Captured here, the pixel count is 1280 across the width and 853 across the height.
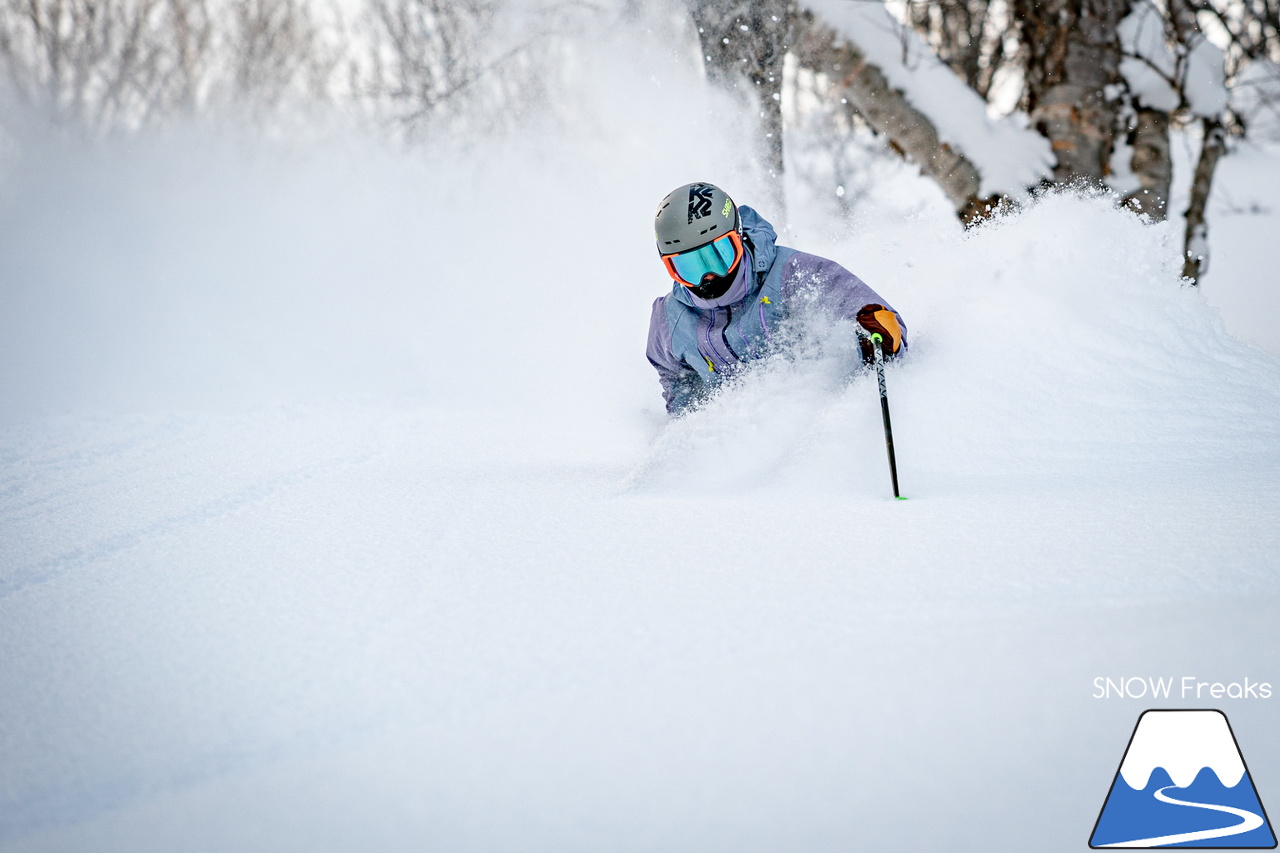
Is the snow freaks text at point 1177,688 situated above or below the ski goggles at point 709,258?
below

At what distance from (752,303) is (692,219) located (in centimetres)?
44

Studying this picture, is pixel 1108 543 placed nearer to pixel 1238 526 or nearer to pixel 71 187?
pixel 1238 526

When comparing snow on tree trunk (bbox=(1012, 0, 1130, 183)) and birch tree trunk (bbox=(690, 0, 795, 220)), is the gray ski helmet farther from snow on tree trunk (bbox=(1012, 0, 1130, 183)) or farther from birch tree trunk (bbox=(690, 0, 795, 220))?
snow on tree trunk (bbox=(1012, 0, 1130, 183))

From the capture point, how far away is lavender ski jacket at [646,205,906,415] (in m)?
3.02

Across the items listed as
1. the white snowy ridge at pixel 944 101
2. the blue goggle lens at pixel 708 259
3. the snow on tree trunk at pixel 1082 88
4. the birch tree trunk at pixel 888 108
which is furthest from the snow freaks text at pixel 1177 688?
the snow on tree trunk at pixel 1082 88

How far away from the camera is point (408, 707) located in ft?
3.82

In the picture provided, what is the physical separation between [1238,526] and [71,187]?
9501 mm

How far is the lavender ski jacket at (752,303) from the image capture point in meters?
3.02

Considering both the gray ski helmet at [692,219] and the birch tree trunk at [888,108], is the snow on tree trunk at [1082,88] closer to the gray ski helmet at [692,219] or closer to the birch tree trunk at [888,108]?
the birch tree trunk at [888,108]

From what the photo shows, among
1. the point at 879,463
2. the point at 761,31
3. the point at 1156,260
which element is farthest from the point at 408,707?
the point at 761,31

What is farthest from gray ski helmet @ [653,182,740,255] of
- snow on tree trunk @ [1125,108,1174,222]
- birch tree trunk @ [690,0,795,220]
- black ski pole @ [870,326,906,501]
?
snow on tree trunk @ [1125,108,1174,222]

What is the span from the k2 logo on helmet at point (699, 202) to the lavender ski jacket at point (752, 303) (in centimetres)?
17

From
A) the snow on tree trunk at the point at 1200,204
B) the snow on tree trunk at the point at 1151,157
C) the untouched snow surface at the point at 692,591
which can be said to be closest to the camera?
the untouched snow surface at the point at 692,591

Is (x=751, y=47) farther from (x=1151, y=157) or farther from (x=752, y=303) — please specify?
(x=752, y=303)
